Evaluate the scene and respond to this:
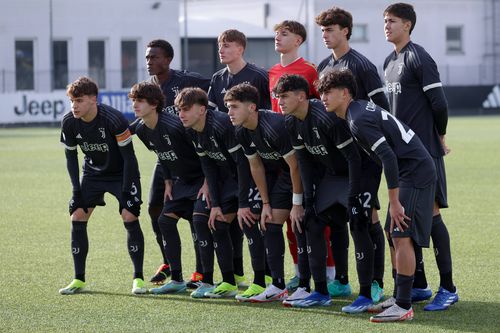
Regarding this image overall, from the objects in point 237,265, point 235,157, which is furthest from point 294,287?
point 235,157

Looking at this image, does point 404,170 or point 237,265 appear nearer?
point 404,170

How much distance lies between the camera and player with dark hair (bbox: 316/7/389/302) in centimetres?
830

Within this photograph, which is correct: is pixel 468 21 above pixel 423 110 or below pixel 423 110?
above

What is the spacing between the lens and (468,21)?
183 ft

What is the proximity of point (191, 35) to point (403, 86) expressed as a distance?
42.0m

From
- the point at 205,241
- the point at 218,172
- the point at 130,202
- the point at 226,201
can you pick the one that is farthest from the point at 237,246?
the point at 130,202

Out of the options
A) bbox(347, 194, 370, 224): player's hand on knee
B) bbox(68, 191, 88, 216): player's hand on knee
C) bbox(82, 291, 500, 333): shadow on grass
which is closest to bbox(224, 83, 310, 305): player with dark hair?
bbox(82, 291, 500, 333): shadow on grass

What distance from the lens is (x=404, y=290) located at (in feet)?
24.5

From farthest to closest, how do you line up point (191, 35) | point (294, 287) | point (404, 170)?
point (191, 35) → point (294, 287) → point (404, 170)

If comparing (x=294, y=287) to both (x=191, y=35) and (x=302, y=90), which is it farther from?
(x=191, y=35)

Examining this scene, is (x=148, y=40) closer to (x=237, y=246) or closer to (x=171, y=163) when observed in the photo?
(x=237, y=246)

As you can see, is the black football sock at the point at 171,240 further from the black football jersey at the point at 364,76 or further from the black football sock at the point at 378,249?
the black football jersey at the point at 364,76

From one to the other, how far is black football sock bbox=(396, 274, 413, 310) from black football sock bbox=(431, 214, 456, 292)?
683mm

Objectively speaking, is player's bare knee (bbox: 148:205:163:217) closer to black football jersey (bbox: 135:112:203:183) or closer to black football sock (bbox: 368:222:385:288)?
black football jersey (bbox: 135:112:203:183)
